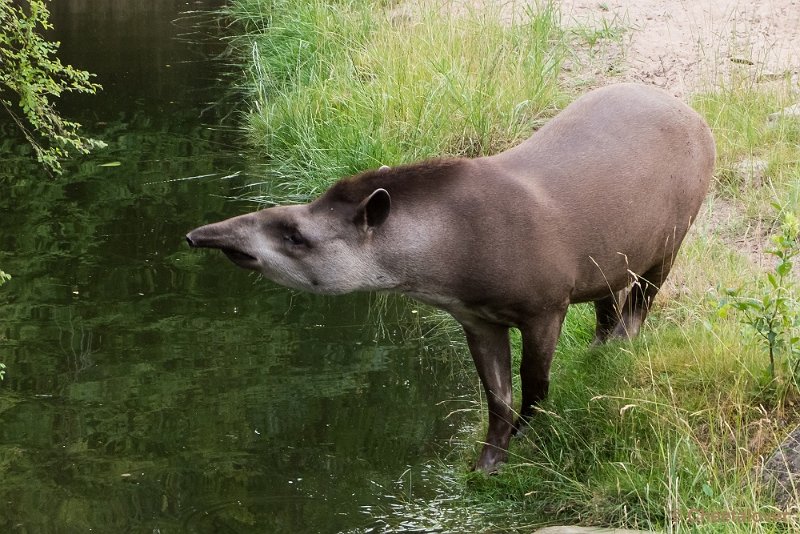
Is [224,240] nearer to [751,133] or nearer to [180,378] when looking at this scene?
[180,378]

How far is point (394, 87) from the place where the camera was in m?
10.9

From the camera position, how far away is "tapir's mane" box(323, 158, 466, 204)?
562cm

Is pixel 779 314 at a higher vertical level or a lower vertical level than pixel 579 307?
higher

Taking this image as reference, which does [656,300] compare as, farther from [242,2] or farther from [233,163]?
[242,2]

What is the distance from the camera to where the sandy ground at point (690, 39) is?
10922mm

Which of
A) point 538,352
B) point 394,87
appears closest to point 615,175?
point 538,352

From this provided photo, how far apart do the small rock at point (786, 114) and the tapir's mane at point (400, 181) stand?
15.1 feet

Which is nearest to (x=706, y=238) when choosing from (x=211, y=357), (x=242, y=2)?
(x=211, y=357)

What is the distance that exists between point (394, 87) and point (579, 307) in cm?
383

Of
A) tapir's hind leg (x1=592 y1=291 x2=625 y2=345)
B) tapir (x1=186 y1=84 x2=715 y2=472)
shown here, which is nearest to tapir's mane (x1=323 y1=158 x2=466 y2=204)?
tapir (x1=186 y1=84 x2=715 y2=472)

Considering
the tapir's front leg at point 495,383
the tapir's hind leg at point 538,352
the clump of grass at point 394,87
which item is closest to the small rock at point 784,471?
the tapir's hind leg at point 538,352

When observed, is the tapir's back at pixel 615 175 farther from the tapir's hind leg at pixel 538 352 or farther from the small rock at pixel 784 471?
the small rock at pixel 784 471

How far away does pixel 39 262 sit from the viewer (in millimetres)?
9273

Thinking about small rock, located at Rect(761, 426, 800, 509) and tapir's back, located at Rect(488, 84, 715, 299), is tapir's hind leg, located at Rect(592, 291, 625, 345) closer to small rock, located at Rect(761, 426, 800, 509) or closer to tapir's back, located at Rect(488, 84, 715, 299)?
tapir's back, located at Rect(488, 84, 715, 299)
